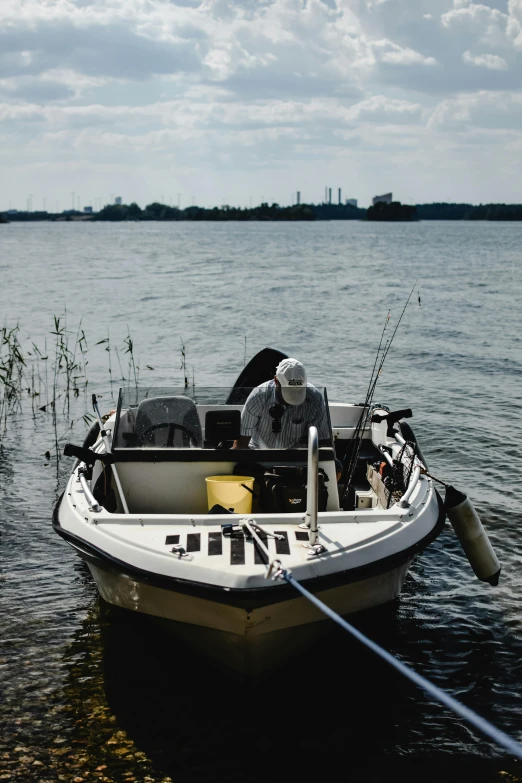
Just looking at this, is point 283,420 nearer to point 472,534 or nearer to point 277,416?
point 277,416

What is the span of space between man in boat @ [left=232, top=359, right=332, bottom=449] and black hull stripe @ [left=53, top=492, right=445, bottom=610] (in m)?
1.45

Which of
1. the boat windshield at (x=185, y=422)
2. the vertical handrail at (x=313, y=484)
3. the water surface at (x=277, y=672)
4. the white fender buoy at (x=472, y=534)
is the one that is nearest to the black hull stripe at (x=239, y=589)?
the vertical handrail at (x=313, y=484)

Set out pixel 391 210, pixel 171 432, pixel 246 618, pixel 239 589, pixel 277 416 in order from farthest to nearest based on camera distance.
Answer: pixel 391 210 → pixel 171 432 → pixel 277 416 → pixel 246 618 → pixel 239 589

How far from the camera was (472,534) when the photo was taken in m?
7.28

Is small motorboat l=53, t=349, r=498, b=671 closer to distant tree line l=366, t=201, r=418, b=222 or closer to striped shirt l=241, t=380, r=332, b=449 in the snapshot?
striped shirt l=241, t=380, r=332, b=449

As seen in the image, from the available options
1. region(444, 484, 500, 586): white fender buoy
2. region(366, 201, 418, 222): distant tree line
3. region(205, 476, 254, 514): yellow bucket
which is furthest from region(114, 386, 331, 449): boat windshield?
region(366, 201, 418, 222): distant tree line

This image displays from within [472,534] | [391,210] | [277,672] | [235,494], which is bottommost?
[277,672]

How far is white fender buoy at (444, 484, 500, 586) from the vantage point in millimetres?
7168

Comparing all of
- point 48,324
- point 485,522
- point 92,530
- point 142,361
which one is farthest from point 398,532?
point 48,324

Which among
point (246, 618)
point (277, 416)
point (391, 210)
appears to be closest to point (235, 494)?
point (277, 416)

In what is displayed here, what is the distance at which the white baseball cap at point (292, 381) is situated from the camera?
7.29m

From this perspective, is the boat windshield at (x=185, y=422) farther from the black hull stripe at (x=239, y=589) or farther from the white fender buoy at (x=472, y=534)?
the black hull stripe at (x=239, y=589)

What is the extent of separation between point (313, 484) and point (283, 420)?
1.89m

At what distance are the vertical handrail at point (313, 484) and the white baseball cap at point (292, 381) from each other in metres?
1.59
